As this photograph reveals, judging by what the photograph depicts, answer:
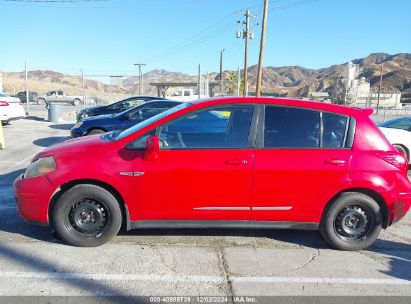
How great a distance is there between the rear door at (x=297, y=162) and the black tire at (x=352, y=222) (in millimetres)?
154

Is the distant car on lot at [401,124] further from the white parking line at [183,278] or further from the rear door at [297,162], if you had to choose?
the white parking line at [183,278]

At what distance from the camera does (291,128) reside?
13.3 feet

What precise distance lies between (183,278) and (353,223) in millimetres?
2036

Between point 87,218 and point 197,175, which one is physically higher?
point 197,175

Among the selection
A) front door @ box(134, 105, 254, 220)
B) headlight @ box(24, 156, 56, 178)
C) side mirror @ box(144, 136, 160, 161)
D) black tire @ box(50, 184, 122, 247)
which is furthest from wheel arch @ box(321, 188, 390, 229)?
headlight @ box(24, 156, 56, 178)

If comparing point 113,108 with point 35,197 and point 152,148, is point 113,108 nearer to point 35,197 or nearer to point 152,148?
point 35,197

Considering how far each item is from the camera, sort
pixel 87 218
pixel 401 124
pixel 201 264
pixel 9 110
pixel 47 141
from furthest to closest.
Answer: pixel 9 110 → pixel 47 141 → pixel 401 124 → pixel 87 218 → pixel 201 264

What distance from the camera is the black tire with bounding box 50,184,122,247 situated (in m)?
3.95

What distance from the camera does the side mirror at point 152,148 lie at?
380cm

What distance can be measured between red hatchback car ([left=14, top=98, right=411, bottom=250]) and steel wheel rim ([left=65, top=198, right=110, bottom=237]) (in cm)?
1

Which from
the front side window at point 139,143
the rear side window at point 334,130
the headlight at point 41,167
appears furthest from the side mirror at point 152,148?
the rear side window at point 334,130

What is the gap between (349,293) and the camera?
10.7ft

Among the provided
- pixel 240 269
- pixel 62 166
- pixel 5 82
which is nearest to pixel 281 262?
pixel 240 269

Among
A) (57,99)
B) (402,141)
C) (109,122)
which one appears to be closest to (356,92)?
(57,99)
